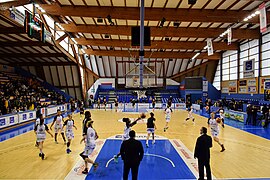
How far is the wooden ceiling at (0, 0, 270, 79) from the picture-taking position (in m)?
14.5

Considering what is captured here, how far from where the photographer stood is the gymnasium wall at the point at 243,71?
23641 millimetres

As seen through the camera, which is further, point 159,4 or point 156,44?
point 156,44

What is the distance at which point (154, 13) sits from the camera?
1488 cm

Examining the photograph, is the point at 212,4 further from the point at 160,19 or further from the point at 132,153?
the point at 132,153

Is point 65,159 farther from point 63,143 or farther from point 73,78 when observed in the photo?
point 73,78

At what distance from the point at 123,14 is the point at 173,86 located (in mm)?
28140

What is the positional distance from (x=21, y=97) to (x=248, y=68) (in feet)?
92.6

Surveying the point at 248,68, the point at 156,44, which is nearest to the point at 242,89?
the point at 248,68

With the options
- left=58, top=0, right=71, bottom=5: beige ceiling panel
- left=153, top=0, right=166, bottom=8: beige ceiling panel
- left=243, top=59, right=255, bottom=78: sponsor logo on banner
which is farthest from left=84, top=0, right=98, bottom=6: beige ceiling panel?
left=243, top=59, right=255, bottom=78: sponsor logo on banner

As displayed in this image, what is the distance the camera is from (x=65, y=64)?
2959 cm

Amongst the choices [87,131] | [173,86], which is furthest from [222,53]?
[87,131]

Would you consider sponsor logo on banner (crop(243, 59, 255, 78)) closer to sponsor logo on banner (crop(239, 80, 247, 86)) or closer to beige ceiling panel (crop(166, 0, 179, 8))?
sponsor logo on banner (crop(239, 80, 247, 86))

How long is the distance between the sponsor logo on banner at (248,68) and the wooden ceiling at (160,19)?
3017mm

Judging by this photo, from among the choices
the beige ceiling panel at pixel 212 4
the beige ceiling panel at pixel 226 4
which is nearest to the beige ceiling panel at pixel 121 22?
the beige ceiling panel at pixel 212 4
